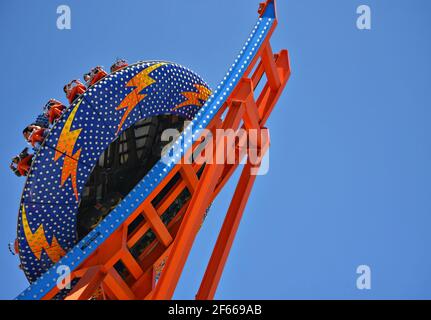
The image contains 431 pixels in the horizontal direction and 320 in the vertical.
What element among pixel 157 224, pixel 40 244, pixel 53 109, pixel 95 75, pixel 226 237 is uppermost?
pixel 95 75

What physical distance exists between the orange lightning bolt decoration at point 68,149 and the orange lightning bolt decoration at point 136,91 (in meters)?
0.74

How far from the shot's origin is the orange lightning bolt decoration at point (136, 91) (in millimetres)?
12040

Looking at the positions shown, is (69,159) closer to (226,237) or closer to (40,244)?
(40,244)

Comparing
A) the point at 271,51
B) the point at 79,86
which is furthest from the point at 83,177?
the point at 271,51

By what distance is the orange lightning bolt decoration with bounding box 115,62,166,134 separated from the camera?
39.5 ft

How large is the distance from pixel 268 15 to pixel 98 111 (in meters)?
3.22

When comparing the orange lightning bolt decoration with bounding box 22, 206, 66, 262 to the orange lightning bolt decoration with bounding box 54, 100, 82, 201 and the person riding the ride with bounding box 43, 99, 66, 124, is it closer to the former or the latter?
the orange lightning bolt decoration with bounding box 54, 100, 82, 201

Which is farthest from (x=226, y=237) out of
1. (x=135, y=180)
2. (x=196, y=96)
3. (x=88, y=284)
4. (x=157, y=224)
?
(x=196, y=96)

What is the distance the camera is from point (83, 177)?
11672 mm

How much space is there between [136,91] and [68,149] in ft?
4.72

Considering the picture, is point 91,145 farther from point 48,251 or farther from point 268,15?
point 268,15

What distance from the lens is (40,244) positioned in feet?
38.1

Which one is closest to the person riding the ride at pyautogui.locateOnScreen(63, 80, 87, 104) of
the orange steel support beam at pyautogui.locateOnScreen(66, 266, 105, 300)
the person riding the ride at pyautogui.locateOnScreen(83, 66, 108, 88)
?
the person riding the ride at pyautogui.locateOnScreen(83, 66, 108, 88)

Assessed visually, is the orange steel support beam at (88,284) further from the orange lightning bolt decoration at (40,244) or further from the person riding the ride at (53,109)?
the person riding the ride at (53,109)
